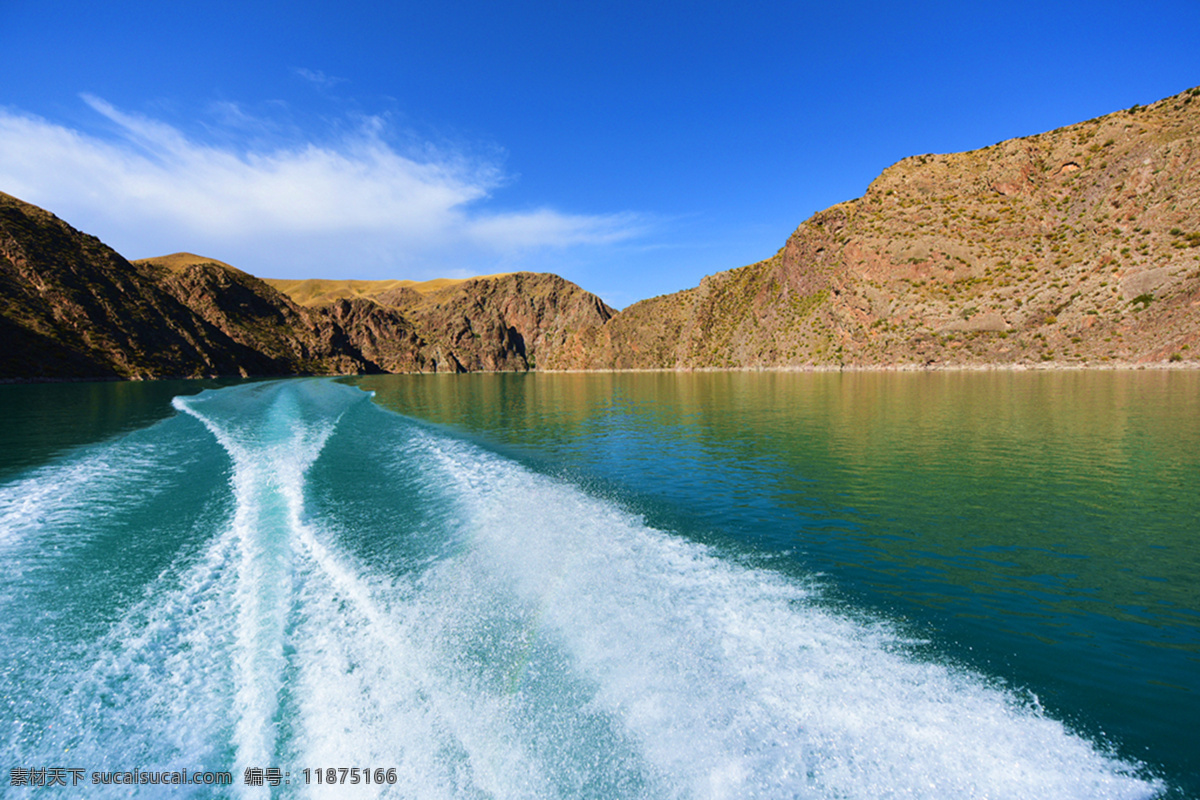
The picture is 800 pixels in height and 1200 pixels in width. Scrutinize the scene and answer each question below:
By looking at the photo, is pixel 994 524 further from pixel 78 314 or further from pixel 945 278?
pixel 78 314

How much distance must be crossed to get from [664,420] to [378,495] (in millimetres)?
19546

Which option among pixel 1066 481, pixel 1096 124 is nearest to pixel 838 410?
pixel 1066 481

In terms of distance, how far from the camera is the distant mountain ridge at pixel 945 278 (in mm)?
72438

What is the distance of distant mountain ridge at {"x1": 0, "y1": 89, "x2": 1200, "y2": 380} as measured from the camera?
72438 mm

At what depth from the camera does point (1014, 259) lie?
293 feet

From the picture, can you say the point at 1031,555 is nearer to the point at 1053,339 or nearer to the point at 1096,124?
the point at 1053,339

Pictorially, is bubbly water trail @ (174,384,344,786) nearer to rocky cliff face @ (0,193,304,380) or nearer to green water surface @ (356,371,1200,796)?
green water surface @ (356,371,1200,796)

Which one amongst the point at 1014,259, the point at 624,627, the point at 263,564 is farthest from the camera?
the point at 1014,259

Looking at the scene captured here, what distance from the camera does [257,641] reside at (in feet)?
23.3

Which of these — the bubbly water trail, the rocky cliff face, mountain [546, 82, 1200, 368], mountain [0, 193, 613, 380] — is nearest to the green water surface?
the bubbly water trail

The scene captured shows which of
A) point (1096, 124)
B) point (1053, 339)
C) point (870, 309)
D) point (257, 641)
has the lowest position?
point (257, 641)

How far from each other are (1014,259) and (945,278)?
10276 millimetres

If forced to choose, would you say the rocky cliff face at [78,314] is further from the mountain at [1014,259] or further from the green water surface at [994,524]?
the mountain at [1014,259]

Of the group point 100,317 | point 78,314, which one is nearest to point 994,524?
point 78,314
